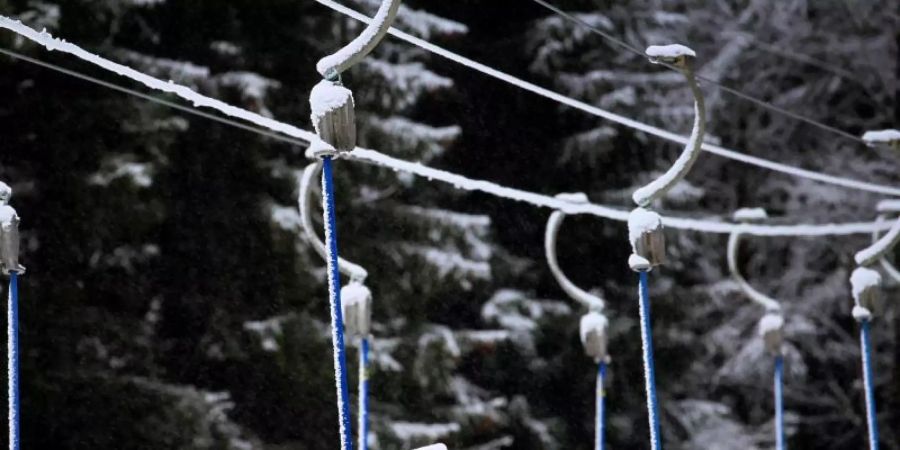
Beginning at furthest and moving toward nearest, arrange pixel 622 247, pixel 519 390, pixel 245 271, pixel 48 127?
pixel 622 247 → pixel 519 390 → pixel 245 271 → pixel 48 127

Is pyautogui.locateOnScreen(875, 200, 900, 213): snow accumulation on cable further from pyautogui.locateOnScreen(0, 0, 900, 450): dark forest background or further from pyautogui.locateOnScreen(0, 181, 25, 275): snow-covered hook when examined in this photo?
pyautogui.locateOnScreen(0, 0, 900, 450): dark forest background

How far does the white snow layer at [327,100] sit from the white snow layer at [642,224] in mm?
1166

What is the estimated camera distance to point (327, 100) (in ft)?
9.62

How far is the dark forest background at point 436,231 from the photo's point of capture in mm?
9633

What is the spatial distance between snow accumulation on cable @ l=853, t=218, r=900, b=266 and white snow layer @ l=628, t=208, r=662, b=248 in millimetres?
1659

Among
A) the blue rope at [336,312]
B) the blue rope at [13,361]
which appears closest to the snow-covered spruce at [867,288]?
the blue rope at [336,312]

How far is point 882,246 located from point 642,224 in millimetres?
1795

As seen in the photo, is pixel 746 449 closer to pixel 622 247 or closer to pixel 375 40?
pixel 622 247

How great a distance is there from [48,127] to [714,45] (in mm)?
5838

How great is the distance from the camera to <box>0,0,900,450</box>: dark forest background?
9.63 metres

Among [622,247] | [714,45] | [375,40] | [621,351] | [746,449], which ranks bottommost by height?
[375,40]

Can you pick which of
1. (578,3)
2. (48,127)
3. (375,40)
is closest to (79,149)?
(48,127)

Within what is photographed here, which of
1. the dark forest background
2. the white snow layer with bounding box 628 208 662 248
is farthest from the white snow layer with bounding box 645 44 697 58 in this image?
the dark forest background

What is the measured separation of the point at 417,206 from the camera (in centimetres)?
1095
